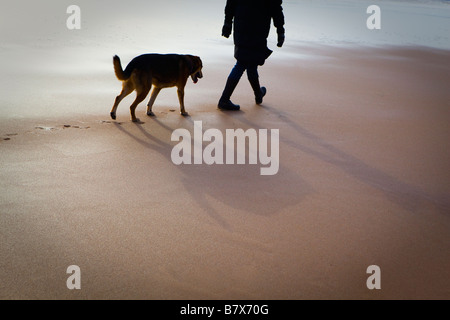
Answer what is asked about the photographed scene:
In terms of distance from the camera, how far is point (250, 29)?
22.3 ft

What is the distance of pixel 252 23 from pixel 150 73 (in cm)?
186

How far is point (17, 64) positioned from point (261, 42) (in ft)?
17.0

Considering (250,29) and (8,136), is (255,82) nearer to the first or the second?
(250,29)

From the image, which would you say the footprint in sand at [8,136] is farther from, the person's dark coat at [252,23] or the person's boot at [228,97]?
the person's dark coat at [252,23]

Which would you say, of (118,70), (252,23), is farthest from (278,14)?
(118,70)

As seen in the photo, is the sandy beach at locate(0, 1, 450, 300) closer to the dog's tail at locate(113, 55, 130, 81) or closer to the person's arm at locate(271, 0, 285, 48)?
the dog's tail at locate(113, 55, 130, 81)

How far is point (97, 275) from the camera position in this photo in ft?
9.62

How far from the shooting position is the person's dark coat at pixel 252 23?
6703 mm

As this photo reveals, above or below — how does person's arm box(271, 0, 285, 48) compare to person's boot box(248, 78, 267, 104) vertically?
above

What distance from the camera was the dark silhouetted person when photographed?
6715 millimetres

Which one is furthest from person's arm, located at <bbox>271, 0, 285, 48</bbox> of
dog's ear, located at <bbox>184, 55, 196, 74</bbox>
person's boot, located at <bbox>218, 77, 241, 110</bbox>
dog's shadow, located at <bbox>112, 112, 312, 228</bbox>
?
dog's shadow, located at <bbox>112, 112, 312, 228</bbox>

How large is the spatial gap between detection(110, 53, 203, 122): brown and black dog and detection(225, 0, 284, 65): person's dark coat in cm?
88

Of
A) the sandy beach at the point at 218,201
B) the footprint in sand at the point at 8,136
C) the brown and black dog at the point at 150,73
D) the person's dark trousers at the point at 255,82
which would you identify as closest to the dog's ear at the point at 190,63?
the brown and black dog at the point at 150,73

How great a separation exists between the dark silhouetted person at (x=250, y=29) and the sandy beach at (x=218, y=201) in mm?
565
